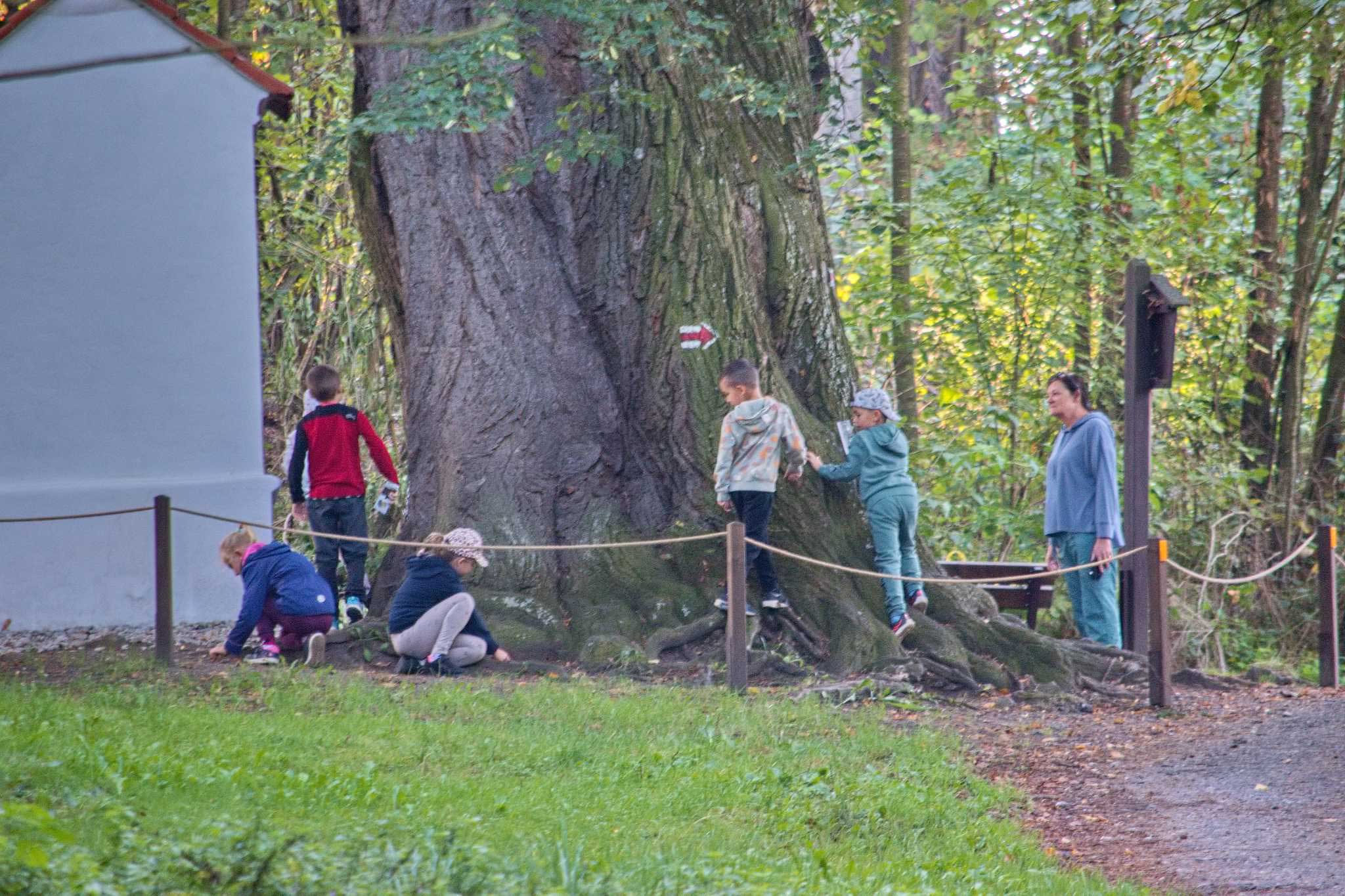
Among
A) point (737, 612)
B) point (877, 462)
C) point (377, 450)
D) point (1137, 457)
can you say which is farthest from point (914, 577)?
point (377, 450)

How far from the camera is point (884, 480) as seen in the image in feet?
30.0

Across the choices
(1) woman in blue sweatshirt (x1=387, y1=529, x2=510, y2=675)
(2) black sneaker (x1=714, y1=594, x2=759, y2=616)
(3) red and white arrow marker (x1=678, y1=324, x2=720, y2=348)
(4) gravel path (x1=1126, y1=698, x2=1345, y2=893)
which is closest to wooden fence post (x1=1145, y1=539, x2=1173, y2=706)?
(4) gravel path (x1=1126, y1=698, x2=1345, y2=893)

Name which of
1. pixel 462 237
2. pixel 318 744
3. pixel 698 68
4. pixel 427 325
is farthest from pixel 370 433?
pixel 318 744

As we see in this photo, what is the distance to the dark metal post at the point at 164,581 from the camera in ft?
28.2

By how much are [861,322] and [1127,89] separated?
3590 mm

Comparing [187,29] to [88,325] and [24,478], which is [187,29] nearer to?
[88,325]

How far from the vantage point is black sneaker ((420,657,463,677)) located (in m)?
8.52

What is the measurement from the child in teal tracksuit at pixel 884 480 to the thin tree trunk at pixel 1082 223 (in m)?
4.30

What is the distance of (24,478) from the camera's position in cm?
1049

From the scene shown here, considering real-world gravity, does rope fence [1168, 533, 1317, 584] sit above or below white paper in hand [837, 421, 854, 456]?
below

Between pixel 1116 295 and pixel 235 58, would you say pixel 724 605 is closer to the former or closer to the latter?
pixel 235 58

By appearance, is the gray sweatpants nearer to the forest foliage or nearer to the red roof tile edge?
the red roof tile edge

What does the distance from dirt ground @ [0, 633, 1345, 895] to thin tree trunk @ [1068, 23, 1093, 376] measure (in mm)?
4787

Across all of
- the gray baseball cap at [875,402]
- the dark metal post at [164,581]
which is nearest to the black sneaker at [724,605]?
the gray baseball cap at [875,402]
